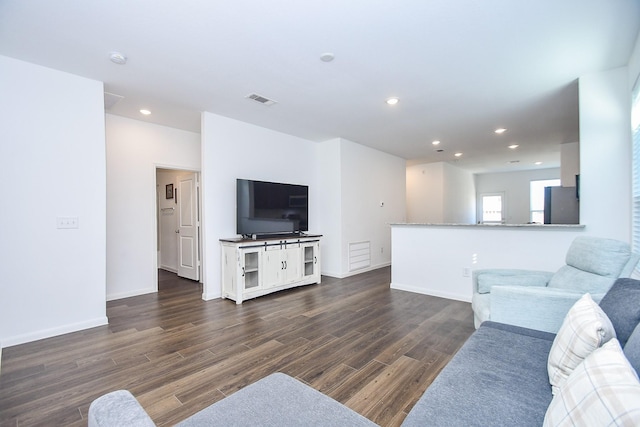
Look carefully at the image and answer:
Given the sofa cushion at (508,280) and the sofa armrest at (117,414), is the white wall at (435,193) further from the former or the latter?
the sofa armrest at (117,414)

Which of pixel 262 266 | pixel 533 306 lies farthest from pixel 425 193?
pixel 533 306

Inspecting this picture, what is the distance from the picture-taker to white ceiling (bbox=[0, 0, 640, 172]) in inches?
81.4

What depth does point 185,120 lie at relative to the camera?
4367mm

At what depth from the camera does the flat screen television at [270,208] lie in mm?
4336

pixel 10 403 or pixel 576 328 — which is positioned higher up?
pixel 576 328

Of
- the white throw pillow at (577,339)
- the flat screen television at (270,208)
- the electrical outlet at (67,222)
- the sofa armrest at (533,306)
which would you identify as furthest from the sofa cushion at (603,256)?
the electrical outlet at (67,222)

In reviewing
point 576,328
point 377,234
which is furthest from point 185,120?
point 576,328

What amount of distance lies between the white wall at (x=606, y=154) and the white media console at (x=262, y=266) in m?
3.57

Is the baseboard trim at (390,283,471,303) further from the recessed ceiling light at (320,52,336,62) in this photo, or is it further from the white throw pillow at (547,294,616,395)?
the recessed ceiling light at (320,52,336,62)

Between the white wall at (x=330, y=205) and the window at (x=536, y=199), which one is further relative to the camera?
the window at (x=536, y=199)

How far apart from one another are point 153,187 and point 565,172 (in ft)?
25.6

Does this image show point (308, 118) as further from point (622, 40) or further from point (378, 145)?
point (622, 40)

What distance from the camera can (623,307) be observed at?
1.25 m

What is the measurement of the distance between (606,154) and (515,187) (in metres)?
8.21
